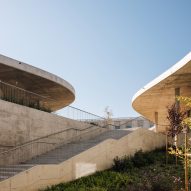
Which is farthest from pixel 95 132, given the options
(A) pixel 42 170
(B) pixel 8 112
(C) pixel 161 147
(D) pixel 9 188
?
(D) pixel 9 188

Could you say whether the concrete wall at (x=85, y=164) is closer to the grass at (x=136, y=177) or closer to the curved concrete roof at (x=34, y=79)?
the grass at (x=136, y=177)

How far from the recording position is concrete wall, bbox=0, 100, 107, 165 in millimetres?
19125

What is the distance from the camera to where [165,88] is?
97.7 ft

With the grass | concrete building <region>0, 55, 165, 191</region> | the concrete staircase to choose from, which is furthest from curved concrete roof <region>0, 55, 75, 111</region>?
the grass

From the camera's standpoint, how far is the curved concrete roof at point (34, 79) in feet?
74.4

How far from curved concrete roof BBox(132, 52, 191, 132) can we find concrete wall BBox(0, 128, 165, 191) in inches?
116

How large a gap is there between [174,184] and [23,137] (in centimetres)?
869

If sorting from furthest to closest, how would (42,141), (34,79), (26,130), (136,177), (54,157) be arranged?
(34,79)
(42,141)
(26,130)
(54,157)
(136,177)

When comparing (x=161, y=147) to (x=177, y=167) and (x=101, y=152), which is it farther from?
(x=101, y=152)

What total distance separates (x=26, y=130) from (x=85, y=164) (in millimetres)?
4201

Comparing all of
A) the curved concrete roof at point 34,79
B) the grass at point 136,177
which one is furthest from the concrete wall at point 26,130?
the grass at point 136,177

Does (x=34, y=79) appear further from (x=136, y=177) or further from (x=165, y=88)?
(x=136, y=177)

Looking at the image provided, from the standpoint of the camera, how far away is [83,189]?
1520cm

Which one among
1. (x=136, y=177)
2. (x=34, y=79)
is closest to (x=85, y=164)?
(x=136, y=177)
